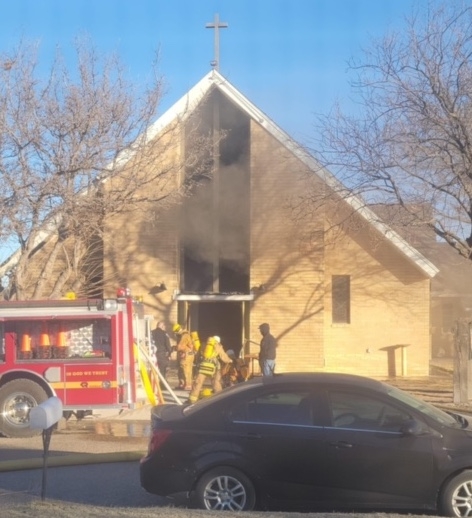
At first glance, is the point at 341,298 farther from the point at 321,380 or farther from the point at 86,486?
the point at 321,380

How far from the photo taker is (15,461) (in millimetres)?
9906

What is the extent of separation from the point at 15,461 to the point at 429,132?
28.3ft

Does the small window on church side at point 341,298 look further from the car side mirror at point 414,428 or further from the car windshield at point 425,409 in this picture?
the car side mirror at point 414,428

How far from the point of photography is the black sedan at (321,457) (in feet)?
23.7

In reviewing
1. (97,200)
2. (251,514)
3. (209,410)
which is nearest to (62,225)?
(97,200)

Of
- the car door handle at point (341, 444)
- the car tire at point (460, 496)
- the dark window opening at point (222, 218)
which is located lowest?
the car tire at point (460, 496)

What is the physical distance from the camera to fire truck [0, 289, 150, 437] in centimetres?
1255

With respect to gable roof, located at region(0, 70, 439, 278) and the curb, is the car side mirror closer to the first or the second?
the curb

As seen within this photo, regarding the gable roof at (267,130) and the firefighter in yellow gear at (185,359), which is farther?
the firefighter in yellow gear at (185,359)

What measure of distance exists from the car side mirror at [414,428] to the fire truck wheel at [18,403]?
6.73 metres

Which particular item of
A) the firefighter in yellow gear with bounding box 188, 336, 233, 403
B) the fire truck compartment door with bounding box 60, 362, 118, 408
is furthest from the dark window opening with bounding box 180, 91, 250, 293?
the fire truck compartment door with bounding box 60, 362, 118, 408

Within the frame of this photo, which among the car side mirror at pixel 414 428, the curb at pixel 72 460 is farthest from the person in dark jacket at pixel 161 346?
the car side mirror at pixel 414 428

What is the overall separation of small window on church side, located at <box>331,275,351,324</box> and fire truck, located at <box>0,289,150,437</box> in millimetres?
8870

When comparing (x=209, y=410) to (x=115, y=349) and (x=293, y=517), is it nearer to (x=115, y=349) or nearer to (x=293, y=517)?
(x=293, y=517)
